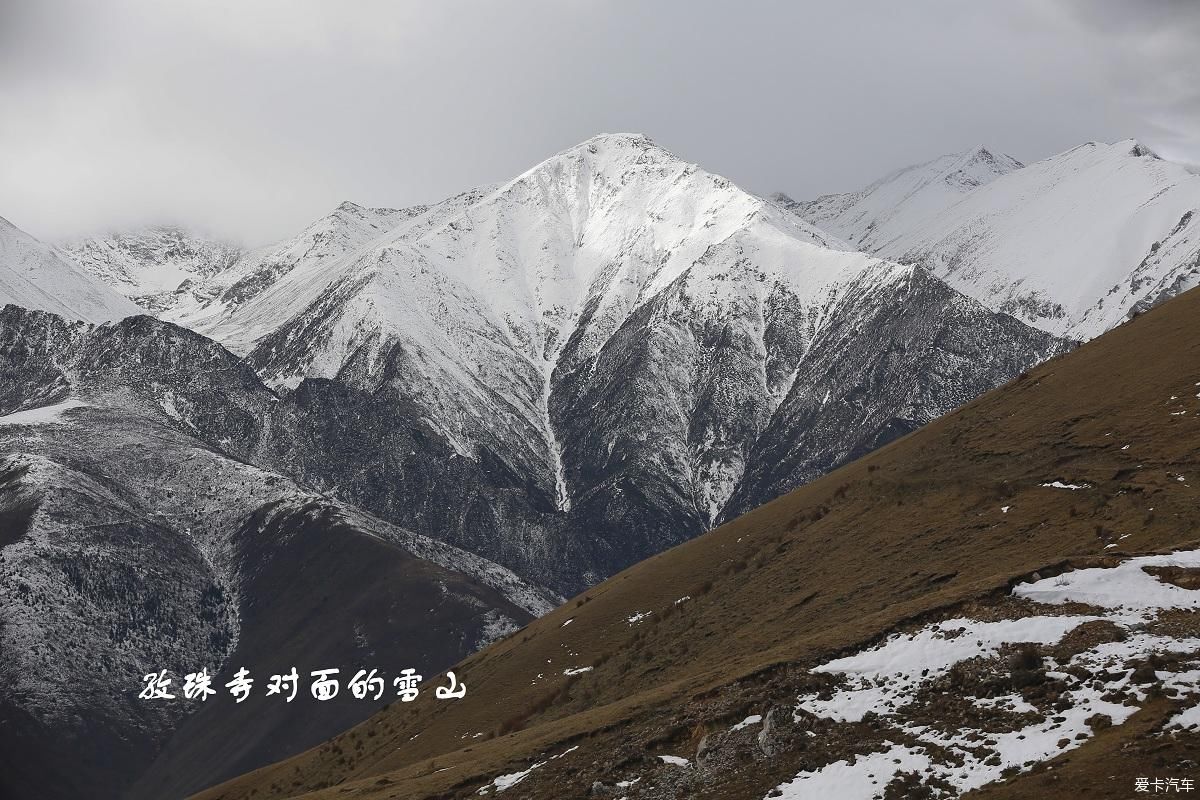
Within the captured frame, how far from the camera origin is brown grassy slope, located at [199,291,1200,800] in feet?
157

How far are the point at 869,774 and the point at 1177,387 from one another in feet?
120

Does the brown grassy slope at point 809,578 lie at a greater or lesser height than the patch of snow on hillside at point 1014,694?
greater

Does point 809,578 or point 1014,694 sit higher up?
point 809,578

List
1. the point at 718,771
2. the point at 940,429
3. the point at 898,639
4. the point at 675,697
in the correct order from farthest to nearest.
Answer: the point at 940,429 → the point at 675,697 → the point at 898,639 → the point at 718,771

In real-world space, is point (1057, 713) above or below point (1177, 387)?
below

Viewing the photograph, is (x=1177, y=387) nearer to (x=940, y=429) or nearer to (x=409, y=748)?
(x=940, y=429)

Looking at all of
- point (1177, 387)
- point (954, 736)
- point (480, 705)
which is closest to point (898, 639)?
point (954, 736)

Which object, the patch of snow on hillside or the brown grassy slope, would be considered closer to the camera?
the patch of snow on hillside

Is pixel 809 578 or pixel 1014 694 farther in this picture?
pixel 809 578

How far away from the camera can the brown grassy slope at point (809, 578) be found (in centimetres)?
4791

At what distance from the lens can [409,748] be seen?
7425cm

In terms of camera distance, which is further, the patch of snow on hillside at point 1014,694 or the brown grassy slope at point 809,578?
the brown grassy slope at point 809,578

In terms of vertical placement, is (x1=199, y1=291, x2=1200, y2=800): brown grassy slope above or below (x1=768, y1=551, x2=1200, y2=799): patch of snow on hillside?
above

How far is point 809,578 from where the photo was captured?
68000mm
